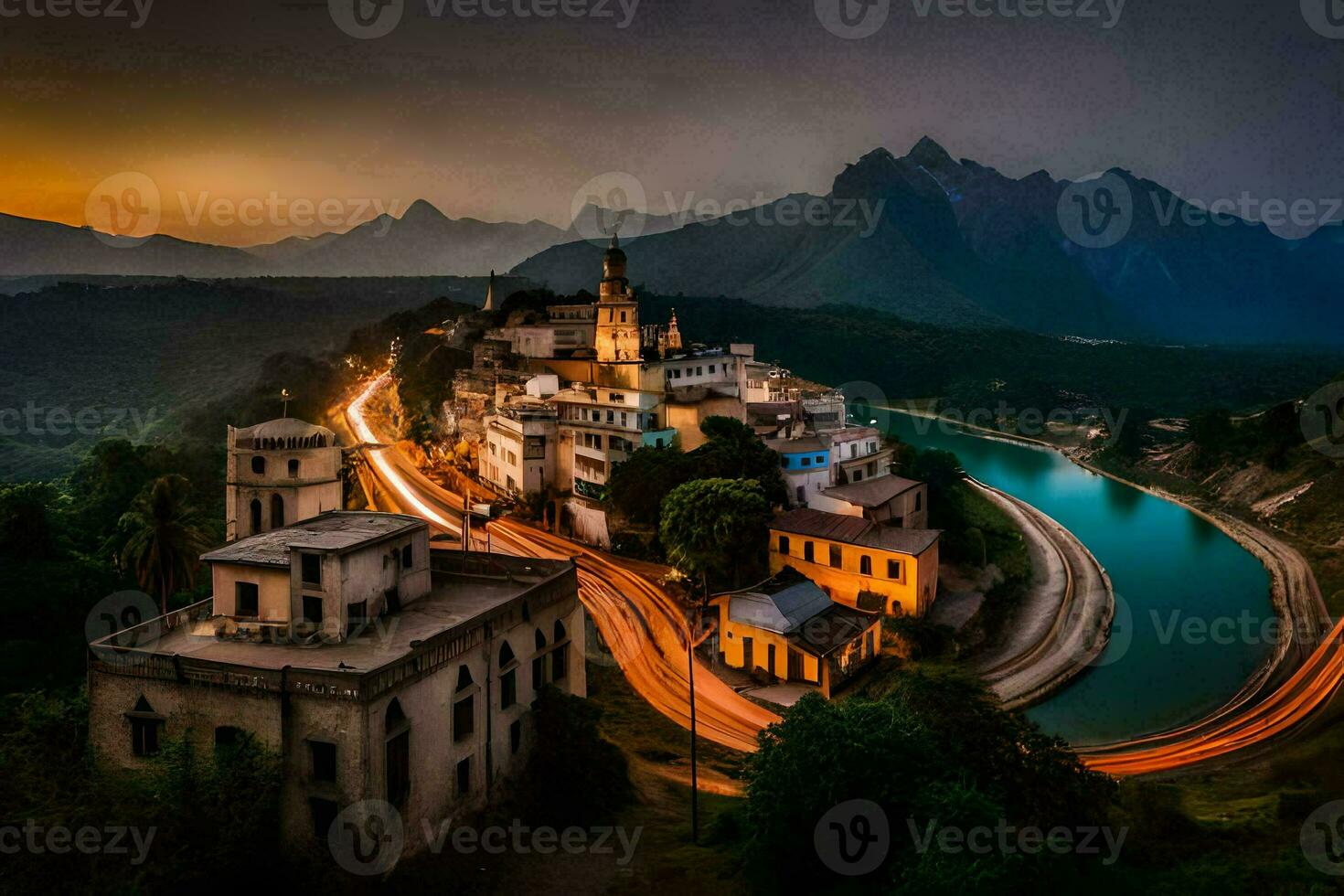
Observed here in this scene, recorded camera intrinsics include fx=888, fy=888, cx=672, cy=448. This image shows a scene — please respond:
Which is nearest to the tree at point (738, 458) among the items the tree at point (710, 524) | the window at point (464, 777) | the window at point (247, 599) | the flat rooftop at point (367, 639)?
the tree at point (710, 524)

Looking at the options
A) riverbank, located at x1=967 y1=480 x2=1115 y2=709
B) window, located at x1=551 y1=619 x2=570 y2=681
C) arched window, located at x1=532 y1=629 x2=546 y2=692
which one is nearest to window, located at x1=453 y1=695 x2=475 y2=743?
arched window, located at x1=532 y1=629 x2=546 y2=692

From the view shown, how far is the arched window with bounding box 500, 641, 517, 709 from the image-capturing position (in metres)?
15.5

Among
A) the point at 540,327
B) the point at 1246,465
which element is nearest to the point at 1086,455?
the point at 1246,465

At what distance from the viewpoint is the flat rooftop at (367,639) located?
13320mm

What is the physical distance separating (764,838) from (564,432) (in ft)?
82.7

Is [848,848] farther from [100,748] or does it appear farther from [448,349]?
[448,349]

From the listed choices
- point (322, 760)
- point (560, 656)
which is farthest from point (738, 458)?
point (322, 760)

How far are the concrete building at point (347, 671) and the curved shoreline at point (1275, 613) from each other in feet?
55.2

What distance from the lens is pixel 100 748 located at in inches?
524

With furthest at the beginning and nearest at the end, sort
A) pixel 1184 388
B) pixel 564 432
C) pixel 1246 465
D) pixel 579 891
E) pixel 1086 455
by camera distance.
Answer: pixel 1184 388, pixel 1086 455, pixel 1246 465, pixel 564 432, pixel 579 891

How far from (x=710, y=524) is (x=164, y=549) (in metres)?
15.3

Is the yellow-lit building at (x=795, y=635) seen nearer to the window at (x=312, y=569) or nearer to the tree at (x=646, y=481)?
the tree at (x=646, y=481)

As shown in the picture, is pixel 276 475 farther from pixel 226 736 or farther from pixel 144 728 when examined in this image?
pixel 226 736

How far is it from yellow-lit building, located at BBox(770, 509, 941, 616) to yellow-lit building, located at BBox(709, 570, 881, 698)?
154 cm
